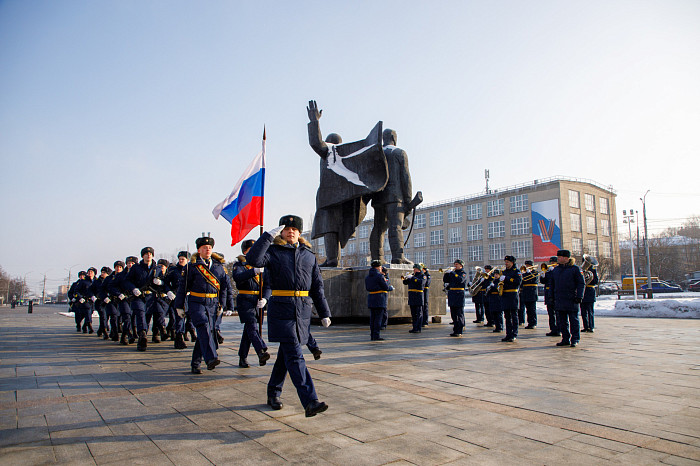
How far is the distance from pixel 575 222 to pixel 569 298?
52871 mm

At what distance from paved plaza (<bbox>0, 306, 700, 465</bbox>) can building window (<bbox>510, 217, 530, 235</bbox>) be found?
52603 mm

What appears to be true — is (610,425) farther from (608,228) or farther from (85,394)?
(608,228)

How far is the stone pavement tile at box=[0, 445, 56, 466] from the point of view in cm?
315

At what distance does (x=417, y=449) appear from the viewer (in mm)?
3385

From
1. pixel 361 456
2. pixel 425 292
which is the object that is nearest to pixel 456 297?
pixel 425 292

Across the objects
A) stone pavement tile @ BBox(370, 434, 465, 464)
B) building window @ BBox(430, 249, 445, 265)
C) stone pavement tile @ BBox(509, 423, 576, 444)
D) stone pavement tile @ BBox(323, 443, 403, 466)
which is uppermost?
building window @ BBox(430, 249, 445, 265)

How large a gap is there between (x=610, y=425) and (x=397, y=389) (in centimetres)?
210

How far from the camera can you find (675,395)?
4980mm

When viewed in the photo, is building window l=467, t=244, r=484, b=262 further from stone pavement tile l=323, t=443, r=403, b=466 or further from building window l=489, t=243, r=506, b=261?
stone pavement tile l=323, t=443, r=403, b=466

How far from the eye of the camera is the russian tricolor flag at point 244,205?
27.1 ft

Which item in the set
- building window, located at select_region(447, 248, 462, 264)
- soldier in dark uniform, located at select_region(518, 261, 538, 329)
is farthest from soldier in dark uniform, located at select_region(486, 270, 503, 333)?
building window, located at select_region(447, 248, 462, 264)

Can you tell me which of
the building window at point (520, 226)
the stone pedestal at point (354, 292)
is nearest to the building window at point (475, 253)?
the building window at point (520, 226)

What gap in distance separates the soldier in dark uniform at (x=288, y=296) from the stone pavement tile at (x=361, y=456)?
919 millimetres

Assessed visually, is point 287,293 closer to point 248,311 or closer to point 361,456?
point 361,456
